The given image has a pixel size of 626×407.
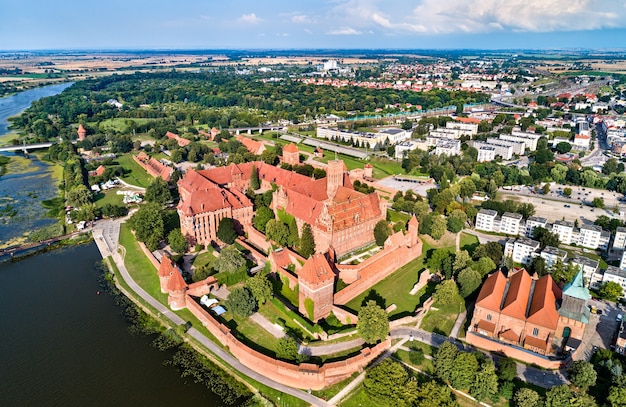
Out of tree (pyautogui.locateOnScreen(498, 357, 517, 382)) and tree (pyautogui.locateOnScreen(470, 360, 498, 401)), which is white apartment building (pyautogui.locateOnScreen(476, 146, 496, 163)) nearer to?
tree (pyautogui.locateOnScreen(498, 357, 517, 382))

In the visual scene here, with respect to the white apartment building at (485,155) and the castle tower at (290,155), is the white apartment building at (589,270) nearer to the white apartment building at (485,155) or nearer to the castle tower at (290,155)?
the castle tower at (290,155)

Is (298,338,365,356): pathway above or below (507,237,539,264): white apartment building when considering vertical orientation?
below

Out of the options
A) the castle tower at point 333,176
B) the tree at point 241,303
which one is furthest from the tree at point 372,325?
the castle tower at point 333,176

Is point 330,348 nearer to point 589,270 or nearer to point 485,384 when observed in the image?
point 485,384

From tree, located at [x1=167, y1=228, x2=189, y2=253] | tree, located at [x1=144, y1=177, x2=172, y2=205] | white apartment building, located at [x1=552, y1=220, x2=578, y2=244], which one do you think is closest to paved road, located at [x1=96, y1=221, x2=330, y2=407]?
tree, located at [x1=167, y1=228, x2=189, y2=253]

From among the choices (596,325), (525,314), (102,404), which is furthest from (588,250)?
(102,404)

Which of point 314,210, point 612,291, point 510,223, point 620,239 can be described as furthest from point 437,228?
point 620,239

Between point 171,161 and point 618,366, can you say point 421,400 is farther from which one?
point 171,161
